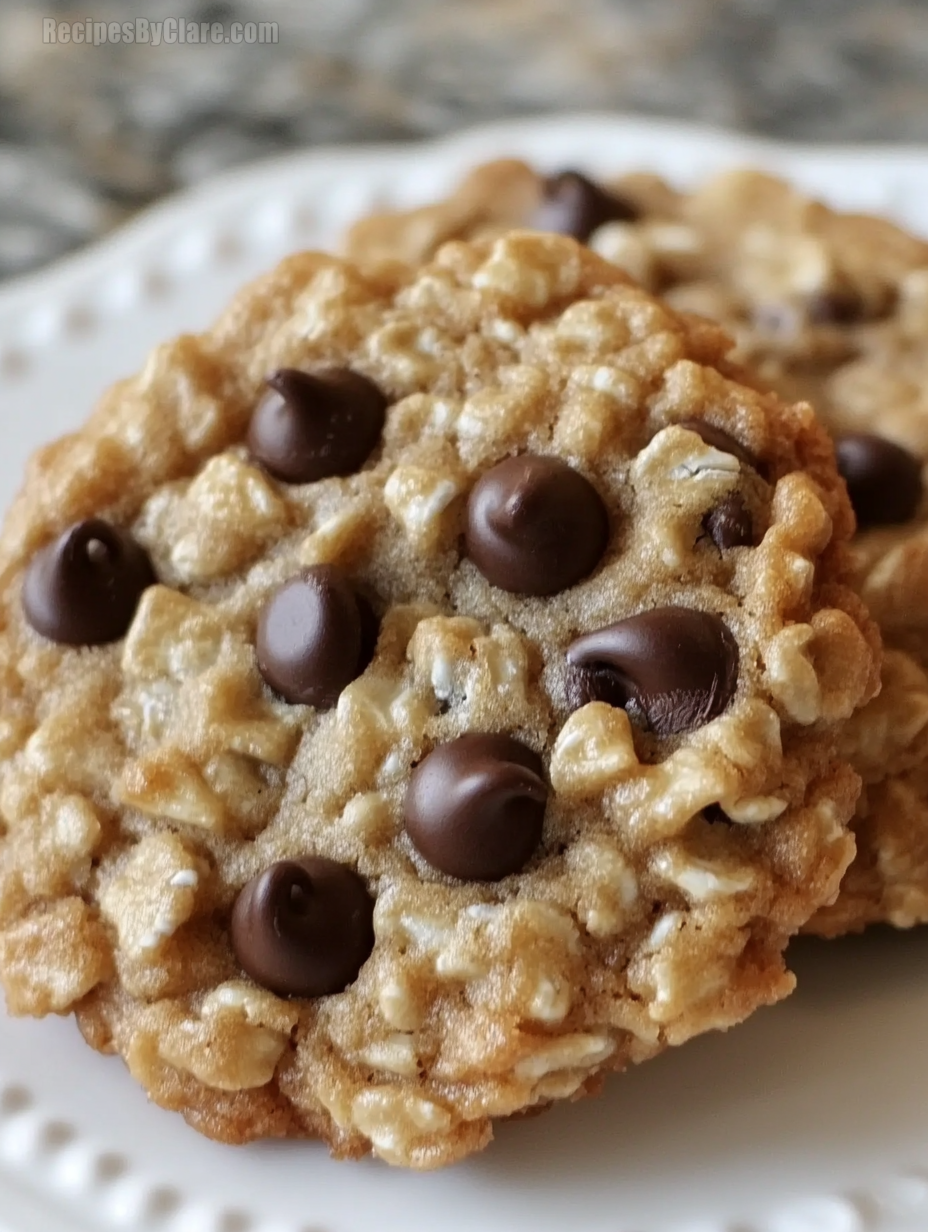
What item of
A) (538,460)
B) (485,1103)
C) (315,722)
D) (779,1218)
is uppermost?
(538,460)

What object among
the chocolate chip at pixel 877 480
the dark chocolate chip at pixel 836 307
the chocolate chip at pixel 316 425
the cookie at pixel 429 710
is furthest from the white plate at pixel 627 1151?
the dark chocolate chip at pixel 836 307

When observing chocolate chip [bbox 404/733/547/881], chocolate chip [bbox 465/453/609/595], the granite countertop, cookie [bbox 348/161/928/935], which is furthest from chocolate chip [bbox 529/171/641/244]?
the granite countertop

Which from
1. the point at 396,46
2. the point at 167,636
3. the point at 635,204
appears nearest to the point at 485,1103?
the point at 167,636

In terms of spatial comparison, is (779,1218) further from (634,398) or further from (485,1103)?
(634,398)

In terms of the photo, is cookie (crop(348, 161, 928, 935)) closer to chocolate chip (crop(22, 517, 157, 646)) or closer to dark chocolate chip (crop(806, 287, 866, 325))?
dark chocolate chip (crop(806, 287, 866, 325))

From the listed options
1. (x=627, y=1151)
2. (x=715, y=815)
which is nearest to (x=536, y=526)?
(x=715, y=815)
